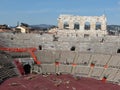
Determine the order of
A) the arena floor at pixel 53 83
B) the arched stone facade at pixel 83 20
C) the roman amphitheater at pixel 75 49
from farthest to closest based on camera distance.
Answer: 1. the arched stone facade at pixel 83 20
2. the roman amphitheater at pixel 75 49
3. the arena floor at pixel 53 83

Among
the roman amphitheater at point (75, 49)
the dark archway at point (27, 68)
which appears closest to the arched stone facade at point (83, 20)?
the roman amphitheater at point (75, 49)

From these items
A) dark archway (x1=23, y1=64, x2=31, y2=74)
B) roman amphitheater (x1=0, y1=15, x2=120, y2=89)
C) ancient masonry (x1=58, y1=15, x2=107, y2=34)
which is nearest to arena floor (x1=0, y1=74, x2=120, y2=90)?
roman amphitheater (x1=0, y1=15, x2=120, y2=89)

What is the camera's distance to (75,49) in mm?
47469

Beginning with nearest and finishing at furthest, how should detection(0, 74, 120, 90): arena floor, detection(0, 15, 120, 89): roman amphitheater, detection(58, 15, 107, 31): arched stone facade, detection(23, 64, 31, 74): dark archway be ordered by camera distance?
1. detection(0, 74, 120, 90): arena floor
2. detection(0, 15, 120, 89): roman amphitheater
3. detection(23, 64, 31, 74): dark archway
4. detection(58, 15, 107, 31): arched stone facade

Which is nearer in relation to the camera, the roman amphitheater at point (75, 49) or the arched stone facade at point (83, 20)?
the roman amphitheater at point (75, 49)

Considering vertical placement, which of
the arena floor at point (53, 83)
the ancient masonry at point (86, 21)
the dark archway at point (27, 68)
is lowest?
the arena floor at point (53, 83)

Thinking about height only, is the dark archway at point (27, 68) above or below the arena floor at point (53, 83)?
above

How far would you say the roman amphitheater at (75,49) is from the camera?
4161 centimetres

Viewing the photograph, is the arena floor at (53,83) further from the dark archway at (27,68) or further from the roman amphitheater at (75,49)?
the dark archway at (27,68)

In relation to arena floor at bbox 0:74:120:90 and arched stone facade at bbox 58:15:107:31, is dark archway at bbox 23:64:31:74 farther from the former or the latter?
arched stone facade at bbox 58:15:107:31

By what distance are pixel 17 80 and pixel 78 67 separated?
906cm

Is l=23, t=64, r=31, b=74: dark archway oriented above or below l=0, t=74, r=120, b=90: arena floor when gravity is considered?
above

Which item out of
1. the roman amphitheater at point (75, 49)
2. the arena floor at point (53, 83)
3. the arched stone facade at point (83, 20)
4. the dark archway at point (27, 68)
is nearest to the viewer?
the arena floor at point (53, 83)

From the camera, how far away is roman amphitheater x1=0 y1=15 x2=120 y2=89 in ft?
137
